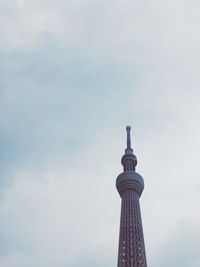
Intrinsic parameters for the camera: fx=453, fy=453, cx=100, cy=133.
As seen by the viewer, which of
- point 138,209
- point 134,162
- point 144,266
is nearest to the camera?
point 144,266

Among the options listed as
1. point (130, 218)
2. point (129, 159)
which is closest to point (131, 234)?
point (130, 218)

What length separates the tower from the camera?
7312 cm

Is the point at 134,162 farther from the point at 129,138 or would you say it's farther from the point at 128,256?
the point at 128,256

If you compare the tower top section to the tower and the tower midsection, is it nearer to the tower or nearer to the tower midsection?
the tower

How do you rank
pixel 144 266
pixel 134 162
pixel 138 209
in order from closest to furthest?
1. pixel 144 266
2. pixel 138 209
3. pixel 134 162

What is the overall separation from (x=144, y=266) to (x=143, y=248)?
10.9 ft

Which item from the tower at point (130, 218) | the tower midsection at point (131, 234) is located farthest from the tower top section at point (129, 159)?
the tower midsection at point (131, 234)

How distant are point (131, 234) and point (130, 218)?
115 inches

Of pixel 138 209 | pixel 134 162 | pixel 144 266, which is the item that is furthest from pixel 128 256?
pixel 134 162

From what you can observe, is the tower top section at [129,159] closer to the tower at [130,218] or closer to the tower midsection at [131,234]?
the tower at [130,218]

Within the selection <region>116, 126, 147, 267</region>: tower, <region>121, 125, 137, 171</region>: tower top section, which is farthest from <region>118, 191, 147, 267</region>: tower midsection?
<region>121, 125, 137, 171</region>: tower top section

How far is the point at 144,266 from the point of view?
237ft

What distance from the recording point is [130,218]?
255 feet

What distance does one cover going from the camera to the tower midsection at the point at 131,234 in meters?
72.7
